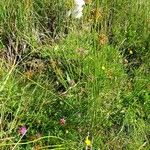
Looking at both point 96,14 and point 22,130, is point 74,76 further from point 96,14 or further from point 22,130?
point 22,130

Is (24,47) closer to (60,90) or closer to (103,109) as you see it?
(60,90)

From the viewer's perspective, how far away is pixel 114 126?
3.17 meters

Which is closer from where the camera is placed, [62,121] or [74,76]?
[62,121]

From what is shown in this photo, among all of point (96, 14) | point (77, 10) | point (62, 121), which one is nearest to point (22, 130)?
point (62, 121)

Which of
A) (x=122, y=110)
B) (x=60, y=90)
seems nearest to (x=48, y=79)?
(x=60, y=90)

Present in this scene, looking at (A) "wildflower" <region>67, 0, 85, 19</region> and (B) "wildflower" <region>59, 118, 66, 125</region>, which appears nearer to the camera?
(B) "wildflower" <region>59, 118, 66, 125</region>

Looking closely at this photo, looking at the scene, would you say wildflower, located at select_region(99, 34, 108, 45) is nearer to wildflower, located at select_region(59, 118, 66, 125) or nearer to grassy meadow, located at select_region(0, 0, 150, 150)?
grassy meadow, located at select_region(0, 0, 150, 150)

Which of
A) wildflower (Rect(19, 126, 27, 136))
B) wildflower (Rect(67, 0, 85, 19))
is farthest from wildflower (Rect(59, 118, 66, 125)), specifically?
wildflower (Rect(67, 0, 85, 19))

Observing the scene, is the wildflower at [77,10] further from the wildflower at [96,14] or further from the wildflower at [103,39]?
the wildflower at [103,39]

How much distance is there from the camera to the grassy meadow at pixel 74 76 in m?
2.97

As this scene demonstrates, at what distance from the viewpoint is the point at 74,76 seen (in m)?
3.35

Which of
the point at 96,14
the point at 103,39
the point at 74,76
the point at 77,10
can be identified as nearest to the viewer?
the point at 96,14

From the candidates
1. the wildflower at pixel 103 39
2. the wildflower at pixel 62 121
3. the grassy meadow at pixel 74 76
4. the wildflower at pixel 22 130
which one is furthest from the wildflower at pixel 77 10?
the wildflower at pixel 22 130

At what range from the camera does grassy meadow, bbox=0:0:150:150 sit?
2.97 metres
